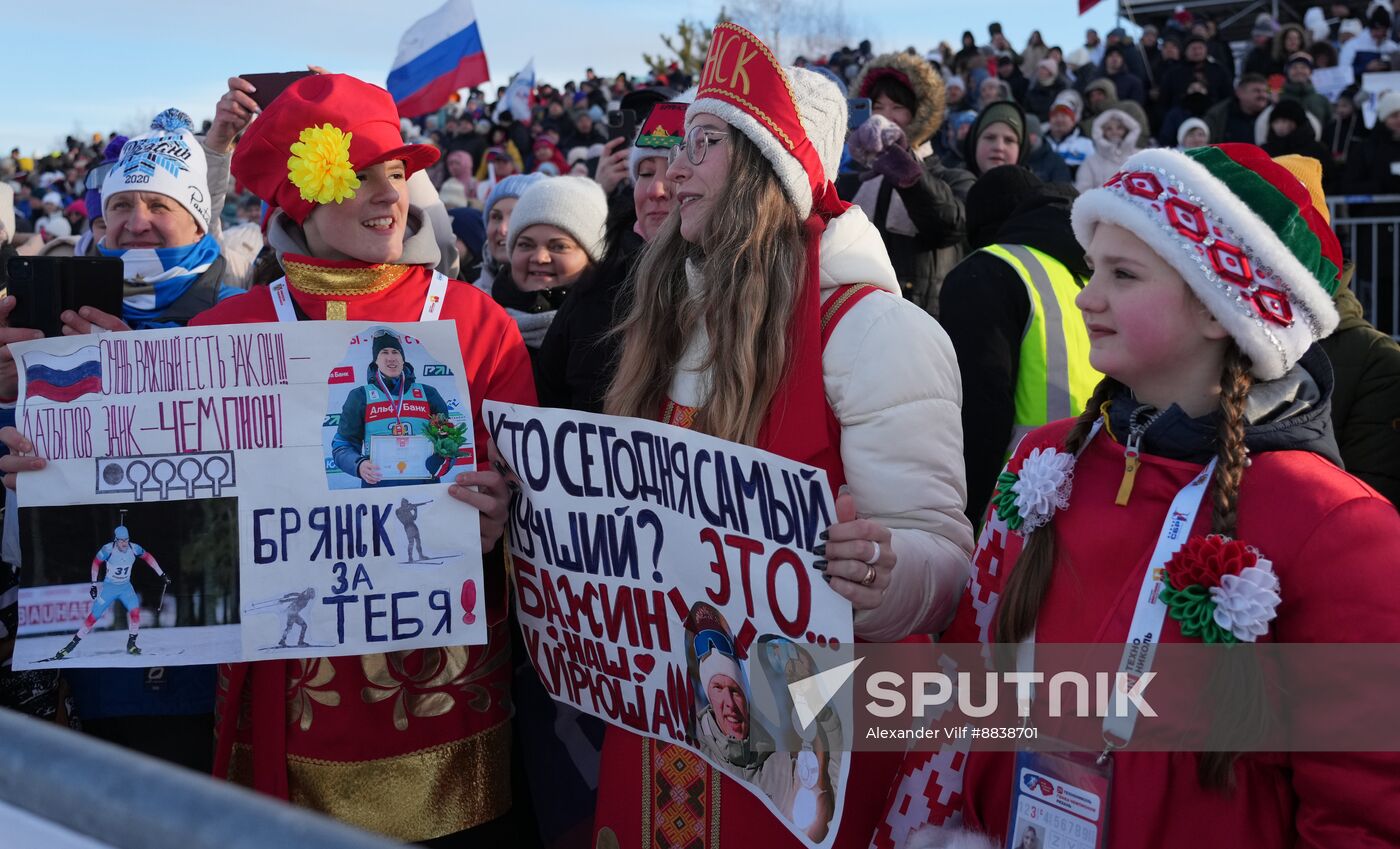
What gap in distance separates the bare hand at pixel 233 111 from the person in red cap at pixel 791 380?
5.33ft

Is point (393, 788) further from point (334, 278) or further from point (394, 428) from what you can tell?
point (334, 278)

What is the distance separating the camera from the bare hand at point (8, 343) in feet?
9.03

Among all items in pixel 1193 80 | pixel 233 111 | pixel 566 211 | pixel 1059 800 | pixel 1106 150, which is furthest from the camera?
pixel 1193 80

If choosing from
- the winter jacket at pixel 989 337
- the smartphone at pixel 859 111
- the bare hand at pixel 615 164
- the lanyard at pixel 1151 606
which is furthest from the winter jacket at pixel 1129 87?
the lanyard at pixel 1151 606

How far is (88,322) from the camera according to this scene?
9.28 ft

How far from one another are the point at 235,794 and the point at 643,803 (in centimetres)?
177

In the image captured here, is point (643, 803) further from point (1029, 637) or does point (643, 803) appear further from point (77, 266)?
point (77, 266)

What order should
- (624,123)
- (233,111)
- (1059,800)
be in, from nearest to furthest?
(1059,800) → (233,111) → (624,123)

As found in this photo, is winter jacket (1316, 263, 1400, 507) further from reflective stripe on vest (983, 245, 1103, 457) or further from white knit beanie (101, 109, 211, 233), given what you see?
white knit beanie (101, 109, 211, 233)

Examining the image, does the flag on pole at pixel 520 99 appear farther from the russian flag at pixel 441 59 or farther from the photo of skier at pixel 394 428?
the photo of skier at pixel 394 428

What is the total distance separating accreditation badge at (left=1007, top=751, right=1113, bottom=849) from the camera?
197 cm

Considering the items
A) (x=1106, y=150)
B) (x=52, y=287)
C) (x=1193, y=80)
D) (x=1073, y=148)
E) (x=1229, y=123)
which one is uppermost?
(x=1193, y=80)

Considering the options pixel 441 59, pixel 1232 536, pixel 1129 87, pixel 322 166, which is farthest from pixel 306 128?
pixel 1129 87

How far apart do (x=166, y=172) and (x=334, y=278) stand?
1494mm
